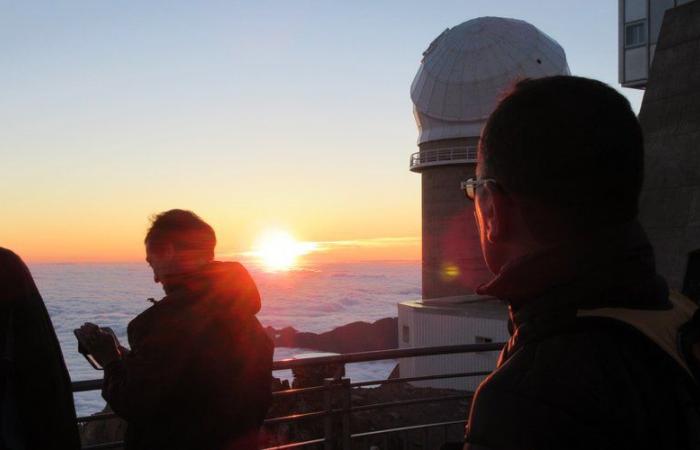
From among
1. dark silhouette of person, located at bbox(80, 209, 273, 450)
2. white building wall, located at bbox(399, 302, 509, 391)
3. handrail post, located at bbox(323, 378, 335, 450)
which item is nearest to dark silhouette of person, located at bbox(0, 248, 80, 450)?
dark silhouette of person, located at bbox(80, 209, 273, 450)

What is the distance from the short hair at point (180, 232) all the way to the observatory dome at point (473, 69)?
32.4m

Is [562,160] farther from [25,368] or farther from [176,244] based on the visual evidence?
[176,244]

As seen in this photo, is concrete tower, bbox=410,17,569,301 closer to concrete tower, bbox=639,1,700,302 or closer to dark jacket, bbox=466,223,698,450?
concrete tower, bbox=639,1,700,302

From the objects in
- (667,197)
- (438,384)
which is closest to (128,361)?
(667,197)

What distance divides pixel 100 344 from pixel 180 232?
24.5 inches

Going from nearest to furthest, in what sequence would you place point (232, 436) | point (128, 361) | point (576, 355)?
point (576, 355) < point (128, 361) < point (232, 436)

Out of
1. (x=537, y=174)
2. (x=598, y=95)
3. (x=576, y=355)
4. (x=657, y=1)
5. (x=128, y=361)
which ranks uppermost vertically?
(x=657, y=1)

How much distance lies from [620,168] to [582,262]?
0.19 m

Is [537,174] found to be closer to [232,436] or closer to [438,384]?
[232,436]

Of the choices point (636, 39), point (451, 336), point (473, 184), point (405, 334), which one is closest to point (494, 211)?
point (473, 184)

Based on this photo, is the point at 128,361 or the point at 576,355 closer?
the point at 576,355

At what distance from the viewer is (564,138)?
1.21 meters

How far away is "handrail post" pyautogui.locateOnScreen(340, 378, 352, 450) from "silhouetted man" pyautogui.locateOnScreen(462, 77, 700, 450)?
143 inches

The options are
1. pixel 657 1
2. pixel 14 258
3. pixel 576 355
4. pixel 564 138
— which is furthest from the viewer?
pixel 657 1
